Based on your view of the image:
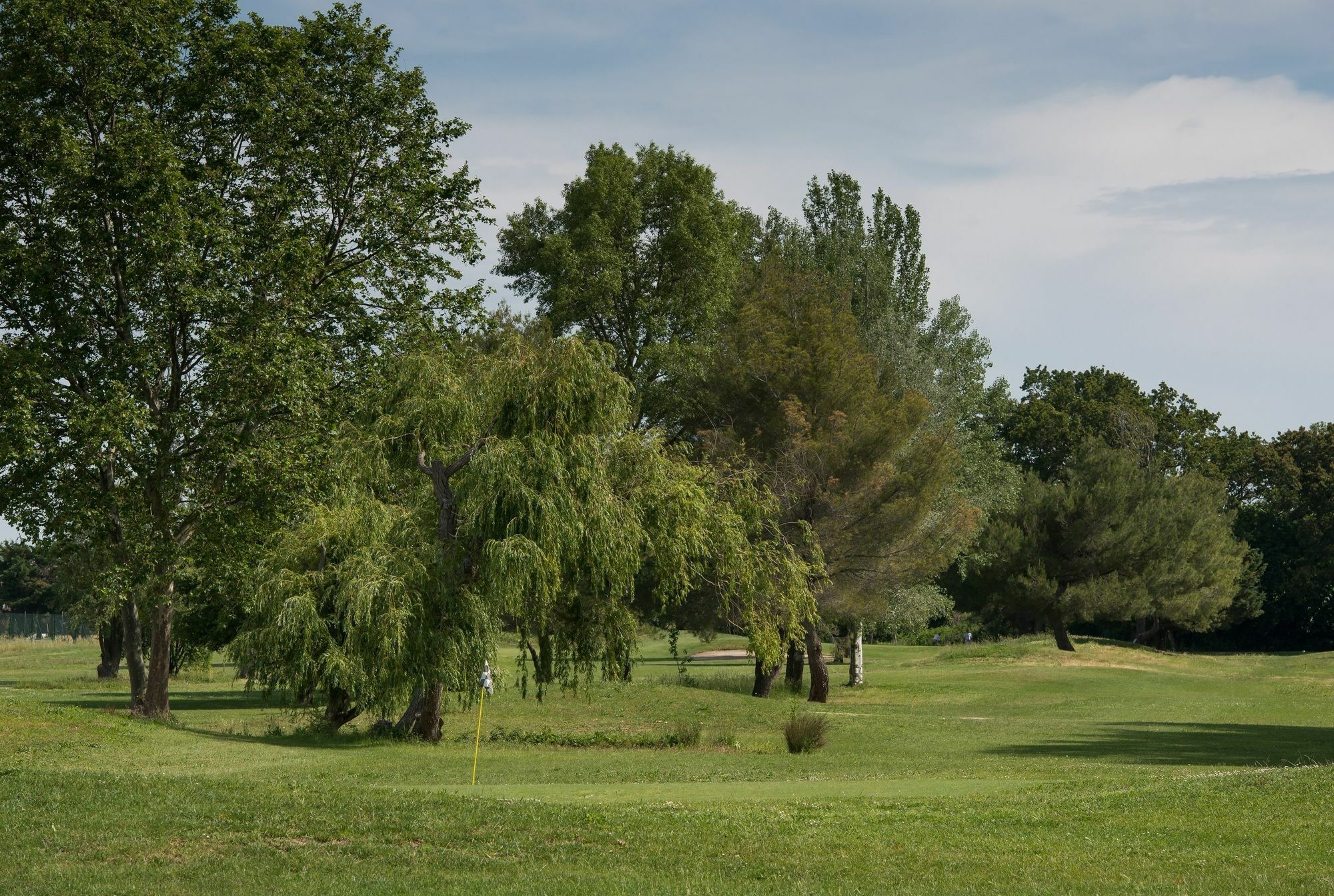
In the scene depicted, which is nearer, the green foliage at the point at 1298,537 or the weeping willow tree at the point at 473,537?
the weeping willow tree at the point at 473,537

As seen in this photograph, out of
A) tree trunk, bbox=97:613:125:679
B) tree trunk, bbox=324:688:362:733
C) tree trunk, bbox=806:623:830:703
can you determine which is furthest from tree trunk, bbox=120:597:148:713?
tree trunk, bbox=806:623:830:703

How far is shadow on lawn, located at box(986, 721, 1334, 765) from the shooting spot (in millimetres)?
24156

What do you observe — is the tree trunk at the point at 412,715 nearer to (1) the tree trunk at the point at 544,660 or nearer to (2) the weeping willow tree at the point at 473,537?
(2) the weeping willow tree at the point at 473,537

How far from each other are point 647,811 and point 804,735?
38.1ft

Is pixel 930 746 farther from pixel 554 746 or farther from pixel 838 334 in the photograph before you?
pixel 838 334

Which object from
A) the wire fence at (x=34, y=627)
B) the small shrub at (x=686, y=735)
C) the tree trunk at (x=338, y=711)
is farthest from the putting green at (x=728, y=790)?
the wire fence at (x=34, y=627)

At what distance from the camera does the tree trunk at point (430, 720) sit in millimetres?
25250

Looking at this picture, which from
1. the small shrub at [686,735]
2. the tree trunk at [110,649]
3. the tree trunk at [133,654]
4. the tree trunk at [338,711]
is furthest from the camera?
the tree trunk at [110,649]

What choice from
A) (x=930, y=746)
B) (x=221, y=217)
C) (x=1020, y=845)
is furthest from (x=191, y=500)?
(x=1020, y=845)

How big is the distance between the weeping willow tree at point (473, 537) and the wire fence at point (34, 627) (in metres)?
68.2

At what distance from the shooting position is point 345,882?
10508 millimetres

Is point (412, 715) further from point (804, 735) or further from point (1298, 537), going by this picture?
point (1298, 537)

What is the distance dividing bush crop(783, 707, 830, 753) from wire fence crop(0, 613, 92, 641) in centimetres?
7212

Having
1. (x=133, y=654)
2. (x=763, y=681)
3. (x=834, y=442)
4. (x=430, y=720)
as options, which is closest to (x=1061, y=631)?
(x=763, y=681)
